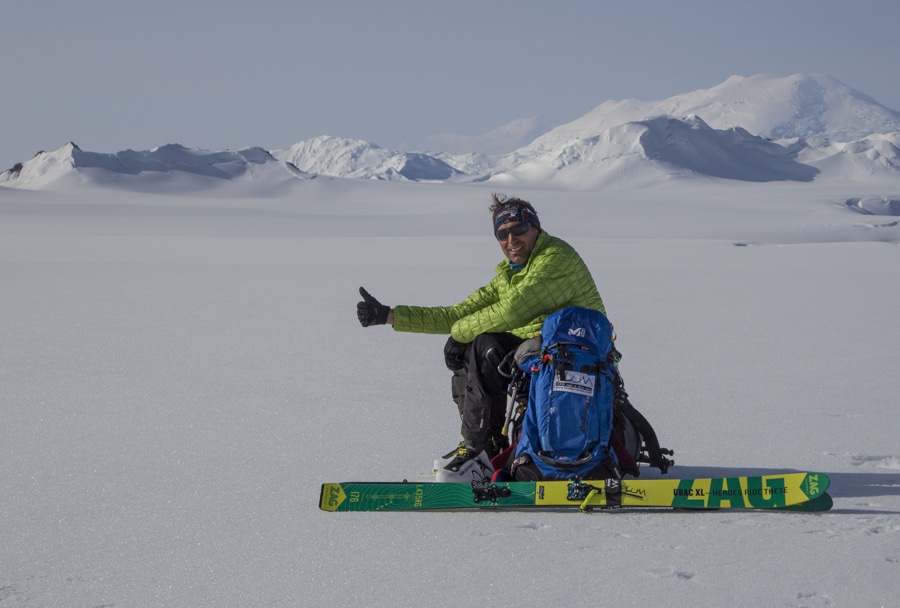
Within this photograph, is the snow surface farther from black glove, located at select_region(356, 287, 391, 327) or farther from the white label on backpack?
black glove, located at select_region(356, 287, 391, 327)

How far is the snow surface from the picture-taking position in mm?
2668

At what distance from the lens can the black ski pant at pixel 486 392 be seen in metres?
3.71

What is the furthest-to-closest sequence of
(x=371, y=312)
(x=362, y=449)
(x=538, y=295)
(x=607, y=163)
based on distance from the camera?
(x=607, y=163)
(x=362, y=449)
(x=371, y=312)
(x=538, y=295)

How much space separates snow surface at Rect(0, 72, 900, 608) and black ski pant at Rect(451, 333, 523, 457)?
1.27 ft

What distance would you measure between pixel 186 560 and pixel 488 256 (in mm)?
17961

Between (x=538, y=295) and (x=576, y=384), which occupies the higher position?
(x=538, y=295)

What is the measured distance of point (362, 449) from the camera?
4.32 m

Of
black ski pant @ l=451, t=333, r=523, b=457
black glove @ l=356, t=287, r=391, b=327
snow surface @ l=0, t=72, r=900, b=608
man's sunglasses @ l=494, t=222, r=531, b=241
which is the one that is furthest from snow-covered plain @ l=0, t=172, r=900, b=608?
man's sunglasses @ l=494, t=222, r=531, b=241

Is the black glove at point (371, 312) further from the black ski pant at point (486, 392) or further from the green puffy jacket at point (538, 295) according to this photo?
the black ski pant at point (486, 392)

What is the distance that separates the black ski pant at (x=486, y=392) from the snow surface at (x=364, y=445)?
39cm

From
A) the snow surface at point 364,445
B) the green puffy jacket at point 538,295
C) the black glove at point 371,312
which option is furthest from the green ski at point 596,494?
the black glove at point 371,312

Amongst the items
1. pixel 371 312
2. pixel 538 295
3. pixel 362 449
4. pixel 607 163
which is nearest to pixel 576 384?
pixel 538 295

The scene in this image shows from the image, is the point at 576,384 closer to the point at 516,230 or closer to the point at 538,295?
the point at 538,295

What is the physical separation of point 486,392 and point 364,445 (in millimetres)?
940
